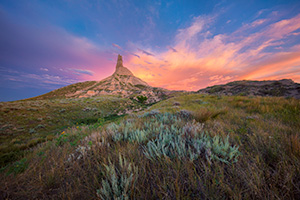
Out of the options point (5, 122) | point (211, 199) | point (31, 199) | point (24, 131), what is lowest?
point (24, 131)

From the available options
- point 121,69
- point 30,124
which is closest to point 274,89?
point 30,124

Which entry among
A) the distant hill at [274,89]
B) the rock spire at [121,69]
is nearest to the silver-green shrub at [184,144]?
the distant hill at [274,89]

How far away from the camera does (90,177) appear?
1.36m

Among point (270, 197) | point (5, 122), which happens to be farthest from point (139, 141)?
point (5, 122)

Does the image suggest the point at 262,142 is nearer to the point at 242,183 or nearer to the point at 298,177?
the point at 298,177

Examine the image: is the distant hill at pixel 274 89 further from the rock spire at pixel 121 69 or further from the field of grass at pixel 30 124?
the rock spire at pixel 121 69

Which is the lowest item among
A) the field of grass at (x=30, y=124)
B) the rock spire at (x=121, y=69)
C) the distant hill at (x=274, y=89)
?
the field of grass at (x=30, y=124)

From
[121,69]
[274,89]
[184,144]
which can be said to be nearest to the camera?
[184,144]

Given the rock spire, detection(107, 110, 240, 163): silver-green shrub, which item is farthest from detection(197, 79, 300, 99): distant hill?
the rock spire

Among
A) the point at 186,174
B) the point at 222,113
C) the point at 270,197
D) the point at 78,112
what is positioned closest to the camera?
the point at 270,197

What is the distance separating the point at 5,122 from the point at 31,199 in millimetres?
18744

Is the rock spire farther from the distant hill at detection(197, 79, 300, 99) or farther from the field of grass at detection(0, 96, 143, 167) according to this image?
the distant hill at detection(197, 79, 300, 99)

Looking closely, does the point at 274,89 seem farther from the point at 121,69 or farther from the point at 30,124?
the point at 121,69

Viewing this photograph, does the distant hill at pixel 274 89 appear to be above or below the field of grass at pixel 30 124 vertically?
above
